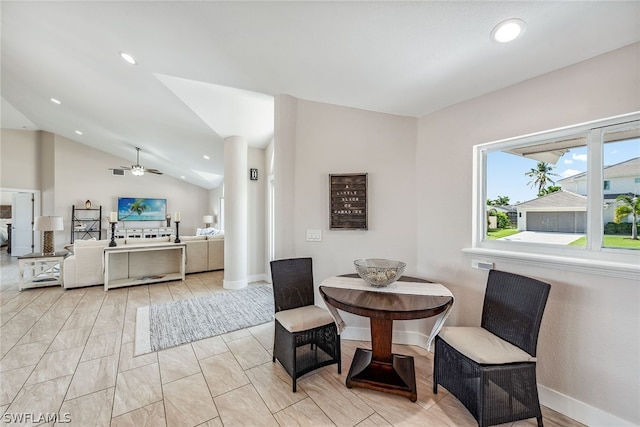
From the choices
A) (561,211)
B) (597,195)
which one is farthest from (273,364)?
(597,195)

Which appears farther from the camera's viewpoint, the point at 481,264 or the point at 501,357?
the point at 481,264

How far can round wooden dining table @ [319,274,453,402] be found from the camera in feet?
5.04

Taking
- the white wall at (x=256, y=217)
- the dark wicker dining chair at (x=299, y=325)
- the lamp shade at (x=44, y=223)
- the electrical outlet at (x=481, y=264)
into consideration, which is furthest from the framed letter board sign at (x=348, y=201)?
the lamp shade at (x=44, y=223)

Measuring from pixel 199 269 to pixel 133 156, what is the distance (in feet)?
16.3

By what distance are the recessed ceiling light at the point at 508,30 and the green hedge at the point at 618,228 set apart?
1326 millimetres

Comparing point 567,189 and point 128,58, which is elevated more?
point 128,58

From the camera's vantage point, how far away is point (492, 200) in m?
2.11

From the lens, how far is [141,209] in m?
8.66

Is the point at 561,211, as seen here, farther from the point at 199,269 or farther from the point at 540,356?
the point at 199,269

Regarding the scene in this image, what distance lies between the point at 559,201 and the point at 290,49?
2.28 meters

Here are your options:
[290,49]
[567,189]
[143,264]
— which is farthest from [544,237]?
[143,264]

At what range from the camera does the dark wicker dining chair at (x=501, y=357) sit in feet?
4.61

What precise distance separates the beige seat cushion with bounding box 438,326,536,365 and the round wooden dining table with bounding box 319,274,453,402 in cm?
24

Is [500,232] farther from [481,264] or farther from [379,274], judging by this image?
[379,274]
